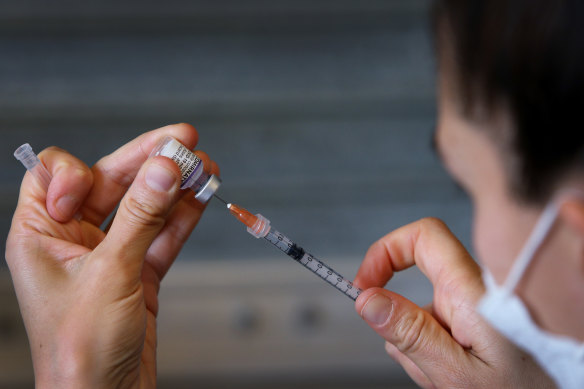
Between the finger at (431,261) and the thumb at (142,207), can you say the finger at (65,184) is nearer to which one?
the thumb at (142,207)

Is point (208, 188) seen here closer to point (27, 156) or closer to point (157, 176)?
point (157, 176)

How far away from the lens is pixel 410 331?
3.04 ft

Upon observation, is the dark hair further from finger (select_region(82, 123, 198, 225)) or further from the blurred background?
the blurred background

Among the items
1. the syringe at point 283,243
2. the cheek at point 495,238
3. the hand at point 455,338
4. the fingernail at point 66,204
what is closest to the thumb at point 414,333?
the hand at point 455,338

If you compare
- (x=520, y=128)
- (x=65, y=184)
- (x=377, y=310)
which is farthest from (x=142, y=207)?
(x=520, y=128)

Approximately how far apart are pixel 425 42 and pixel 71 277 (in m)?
1.35

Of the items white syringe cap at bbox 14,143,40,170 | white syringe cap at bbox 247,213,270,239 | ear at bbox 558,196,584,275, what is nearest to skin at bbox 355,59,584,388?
ear at bbox 558,196,584,275

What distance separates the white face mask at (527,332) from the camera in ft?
2.28

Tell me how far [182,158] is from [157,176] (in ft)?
0.28

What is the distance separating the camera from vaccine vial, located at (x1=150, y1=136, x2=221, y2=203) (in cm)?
91

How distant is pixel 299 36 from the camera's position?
1776 millimetres

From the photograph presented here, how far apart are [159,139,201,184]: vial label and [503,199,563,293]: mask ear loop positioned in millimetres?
518

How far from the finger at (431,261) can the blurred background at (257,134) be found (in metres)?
0.74

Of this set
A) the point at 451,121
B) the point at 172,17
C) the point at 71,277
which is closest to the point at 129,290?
the point at 71,277
